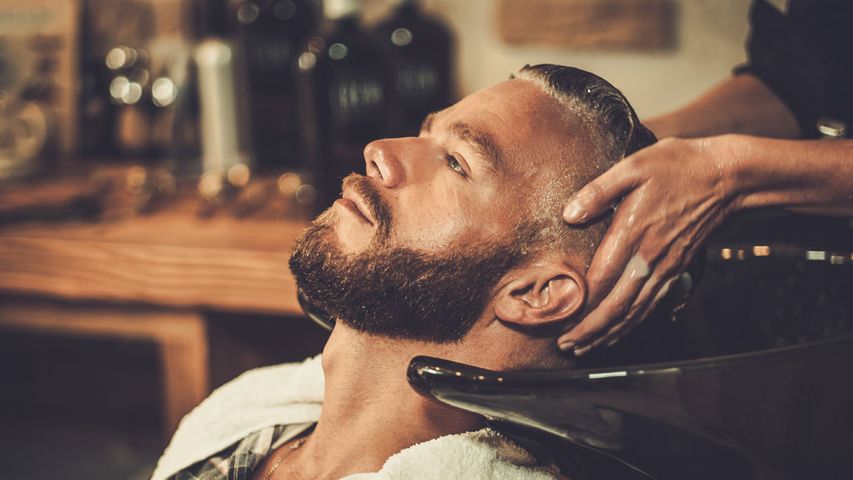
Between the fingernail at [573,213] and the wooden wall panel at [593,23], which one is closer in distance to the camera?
the fingernail at [573,213]

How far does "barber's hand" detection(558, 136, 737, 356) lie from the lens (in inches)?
33.0

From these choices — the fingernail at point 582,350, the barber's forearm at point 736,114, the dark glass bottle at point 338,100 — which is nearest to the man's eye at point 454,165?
the fingernail at point 582,350

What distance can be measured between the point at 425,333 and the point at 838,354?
0.43m

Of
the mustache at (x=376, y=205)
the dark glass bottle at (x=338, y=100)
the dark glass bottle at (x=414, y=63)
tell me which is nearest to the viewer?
the mustache at (x=376, y=205)

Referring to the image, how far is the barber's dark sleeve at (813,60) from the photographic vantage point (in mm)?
1280

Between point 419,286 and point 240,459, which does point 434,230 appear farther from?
point 240,459

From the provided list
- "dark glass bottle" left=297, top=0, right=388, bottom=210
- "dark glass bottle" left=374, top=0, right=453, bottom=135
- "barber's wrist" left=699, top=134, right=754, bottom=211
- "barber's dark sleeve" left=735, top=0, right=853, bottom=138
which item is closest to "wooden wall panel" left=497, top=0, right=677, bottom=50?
"dark glass bottle" left=374, top=0, right=453, bottom=135

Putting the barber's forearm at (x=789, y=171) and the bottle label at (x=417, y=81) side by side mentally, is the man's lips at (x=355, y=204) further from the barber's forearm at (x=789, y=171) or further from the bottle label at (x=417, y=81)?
the bottle label at (x=417, y=81)

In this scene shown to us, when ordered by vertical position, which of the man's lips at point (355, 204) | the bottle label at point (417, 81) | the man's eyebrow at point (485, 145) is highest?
the man's eyebrow at point (485, 145)

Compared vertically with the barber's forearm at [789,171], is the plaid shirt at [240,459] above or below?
below

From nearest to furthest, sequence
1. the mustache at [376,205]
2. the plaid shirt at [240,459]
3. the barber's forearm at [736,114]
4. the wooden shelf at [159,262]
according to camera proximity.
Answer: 1. the mustache at [376,205]
2. the plaid shirt at [240,459]
3. the barber's forearm at [736,114]
4. the wooden shelf at [159,262]

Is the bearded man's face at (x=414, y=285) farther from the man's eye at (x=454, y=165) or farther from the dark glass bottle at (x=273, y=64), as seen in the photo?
the dark glass bottle at (x=273, y=64)

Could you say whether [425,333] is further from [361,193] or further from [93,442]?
[93,442]

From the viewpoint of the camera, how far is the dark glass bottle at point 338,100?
1793mm
